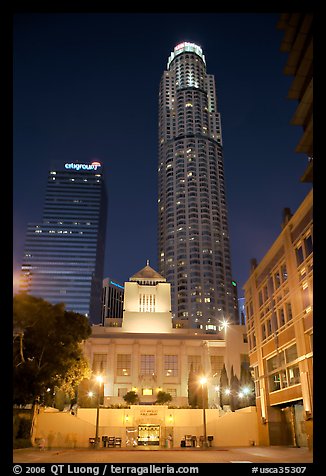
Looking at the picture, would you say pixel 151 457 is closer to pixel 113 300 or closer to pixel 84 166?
pixel 84 166

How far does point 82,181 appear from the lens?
59.0ft

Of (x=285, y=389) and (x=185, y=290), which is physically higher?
(x=185, y=290)

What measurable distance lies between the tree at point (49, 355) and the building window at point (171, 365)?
30096mm

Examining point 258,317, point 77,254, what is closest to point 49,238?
point 77,254

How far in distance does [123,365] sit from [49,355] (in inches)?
1344

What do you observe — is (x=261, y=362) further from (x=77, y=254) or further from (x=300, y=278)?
(x=77, y=254)

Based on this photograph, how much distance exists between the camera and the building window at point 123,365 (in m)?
53.5

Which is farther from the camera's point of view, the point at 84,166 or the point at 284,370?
the point at 284,370

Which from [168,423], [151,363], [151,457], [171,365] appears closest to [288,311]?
[151,457]

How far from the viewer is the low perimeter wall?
30561mm

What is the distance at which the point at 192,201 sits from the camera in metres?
129

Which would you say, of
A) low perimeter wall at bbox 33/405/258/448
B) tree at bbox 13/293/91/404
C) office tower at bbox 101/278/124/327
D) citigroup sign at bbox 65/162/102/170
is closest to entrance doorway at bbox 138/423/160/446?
low perimeter wall at bbox 33/405/258/448

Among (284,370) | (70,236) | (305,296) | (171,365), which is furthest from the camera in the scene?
(171,365)
